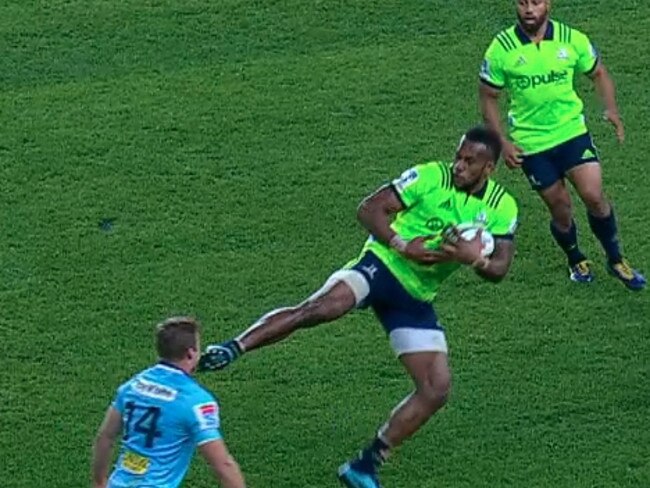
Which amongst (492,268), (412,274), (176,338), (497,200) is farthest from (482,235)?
(176,338)

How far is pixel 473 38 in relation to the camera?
44.1ft

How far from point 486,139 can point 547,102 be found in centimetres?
198

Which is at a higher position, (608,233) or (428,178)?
(428,178)

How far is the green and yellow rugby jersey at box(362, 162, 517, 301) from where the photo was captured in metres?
8.85

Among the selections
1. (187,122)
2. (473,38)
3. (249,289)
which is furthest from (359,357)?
(473,38)

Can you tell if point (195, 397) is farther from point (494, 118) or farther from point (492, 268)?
point (494, 118)

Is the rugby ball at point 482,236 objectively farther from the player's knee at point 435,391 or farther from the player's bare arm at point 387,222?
the player's knee at point 435,391

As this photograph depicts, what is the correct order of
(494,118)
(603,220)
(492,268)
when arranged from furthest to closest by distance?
(603,220), (494,118), (492,268)

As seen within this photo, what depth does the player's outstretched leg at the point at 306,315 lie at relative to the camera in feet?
28.4

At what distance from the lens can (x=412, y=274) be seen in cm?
887

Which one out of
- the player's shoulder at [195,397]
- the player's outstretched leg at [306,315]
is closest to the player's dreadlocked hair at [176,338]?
the player's shoulder at [195,397]

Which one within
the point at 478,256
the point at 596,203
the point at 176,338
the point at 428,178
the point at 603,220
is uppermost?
the point at 176,338

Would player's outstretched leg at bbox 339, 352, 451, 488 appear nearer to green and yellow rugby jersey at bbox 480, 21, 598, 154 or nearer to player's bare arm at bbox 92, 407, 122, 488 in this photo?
player's bare arm at bbox 92, 407, 122, 488

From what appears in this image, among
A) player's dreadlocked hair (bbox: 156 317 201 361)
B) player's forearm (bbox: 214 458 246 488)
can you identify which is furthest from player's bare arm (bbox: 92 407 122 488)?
player's forearm (bbox: 214 458 246 488)
